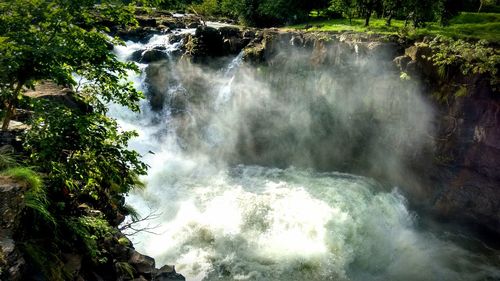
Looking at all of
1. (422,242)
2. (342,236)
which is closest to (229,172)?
(342,236)

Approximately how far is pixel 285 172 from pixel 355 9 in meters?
15.7

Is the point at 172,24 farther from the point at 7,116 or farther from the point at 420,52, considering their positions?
the point at 7,116

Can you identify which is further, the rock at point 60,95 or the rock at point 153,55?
the rock at point 153,55

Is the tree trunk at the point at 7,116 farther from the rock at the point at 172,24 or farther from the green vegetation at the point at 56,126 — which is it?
the rock at the point at 172,24

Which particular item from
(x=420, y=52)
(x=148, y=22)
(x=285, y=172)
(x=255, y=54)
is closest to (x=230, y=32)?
(x=255, y=54)

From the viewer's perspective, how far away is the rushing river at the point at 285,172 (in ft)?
47.5

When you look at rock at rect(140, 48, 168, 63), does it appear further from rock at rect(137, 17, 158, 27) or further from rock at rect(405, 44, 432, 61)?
rock at rect(405, 44, 432, 61)

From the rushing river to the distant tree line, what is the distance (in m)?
6.37

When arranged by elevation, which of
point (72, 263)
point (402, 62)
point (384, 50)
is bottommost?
point (72, 263)

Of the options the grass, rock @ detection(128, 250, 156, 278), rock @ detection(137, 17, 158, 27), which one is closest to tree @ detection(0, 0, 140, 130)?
rock @ detection(128, 250, 156, 278)

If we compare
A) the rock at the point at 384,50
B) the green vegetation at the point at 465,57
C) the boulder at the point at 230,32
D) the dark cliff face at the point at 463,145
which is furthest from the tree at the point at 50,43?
the boulder at the point at 230,32

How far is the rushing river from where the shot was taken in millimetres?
14484

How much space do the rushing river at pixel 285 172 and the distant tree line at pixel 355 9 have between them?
6.37 metres

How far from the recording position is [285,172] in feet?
69.9
